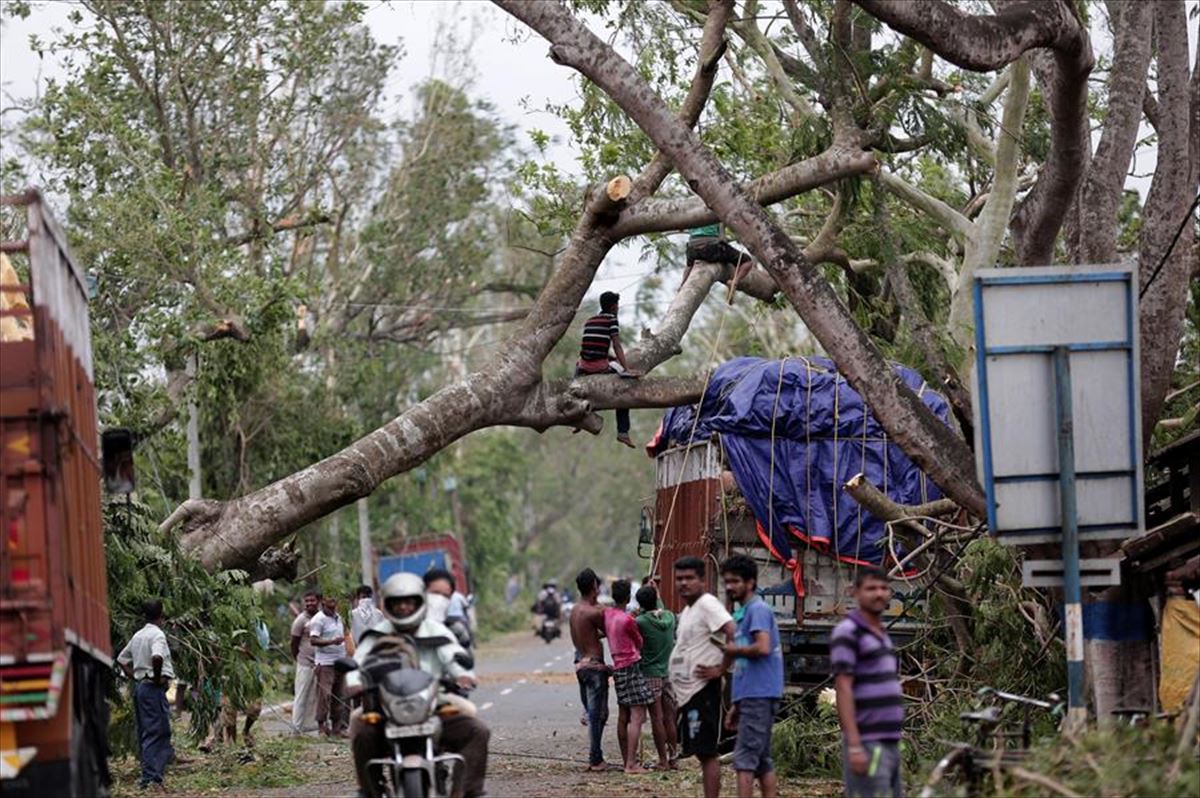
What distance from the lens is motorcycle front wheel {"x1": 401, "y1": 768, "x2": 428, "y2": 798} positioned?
10.8 meters

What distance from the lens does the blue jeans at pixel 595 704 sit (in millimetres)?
17659

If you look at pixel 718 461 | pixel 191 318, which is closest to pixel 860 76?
pixel 718 461

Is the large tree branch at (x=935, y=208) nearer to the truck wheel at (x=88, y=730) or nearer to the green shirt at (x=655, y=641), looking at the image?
the green shirt at (x=655, y=641)

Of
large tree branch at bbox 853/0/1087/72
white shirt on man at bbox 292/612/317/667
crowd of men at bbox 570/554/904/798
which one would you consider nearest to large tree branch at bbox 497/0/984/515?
crowd of men at bbox 570/554/904/798

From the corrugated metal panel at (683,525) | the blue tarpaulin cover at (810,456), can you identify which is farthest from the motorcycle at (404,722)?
the blue tarpaulin cover at (810,456)

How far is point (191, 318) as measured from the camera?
29828 mm

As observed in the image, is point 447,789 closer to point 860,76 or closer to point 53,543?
point 53,543

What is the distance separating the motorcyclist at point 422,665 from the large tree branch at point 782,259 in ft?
14.1

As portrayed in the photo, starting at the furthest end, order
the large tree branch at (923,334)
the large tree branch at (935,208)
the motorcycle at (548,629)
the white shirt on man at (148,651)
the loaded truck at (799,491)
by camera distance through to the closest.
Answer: the motorcycle at (548,629)
the large tree branch at (935,208)
the loaded truck at (799,491)
the white shirt on man at (148,651)
the large tree branch at (923,334)

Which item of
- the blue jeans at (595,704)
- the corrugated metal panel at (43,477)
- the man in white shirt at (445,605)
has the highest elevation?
the corrugated metal panel at (43,477)

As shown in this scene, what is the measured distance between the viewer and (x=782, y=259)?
47.9ft

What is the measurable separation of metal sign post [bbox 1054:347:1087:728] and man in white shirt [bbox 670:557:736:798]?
2346 millimetres

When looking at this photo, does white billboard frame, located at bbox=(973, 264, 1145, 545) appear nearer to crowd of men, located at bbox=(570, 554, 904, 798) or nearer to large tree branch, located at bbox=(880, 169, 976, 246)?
crowd of men, located at bbox=(570, 554, 904, 798)

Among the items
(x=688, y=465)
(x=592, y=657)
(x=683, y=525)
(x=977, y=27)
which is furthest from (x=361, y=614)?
(x=977, y=27)
